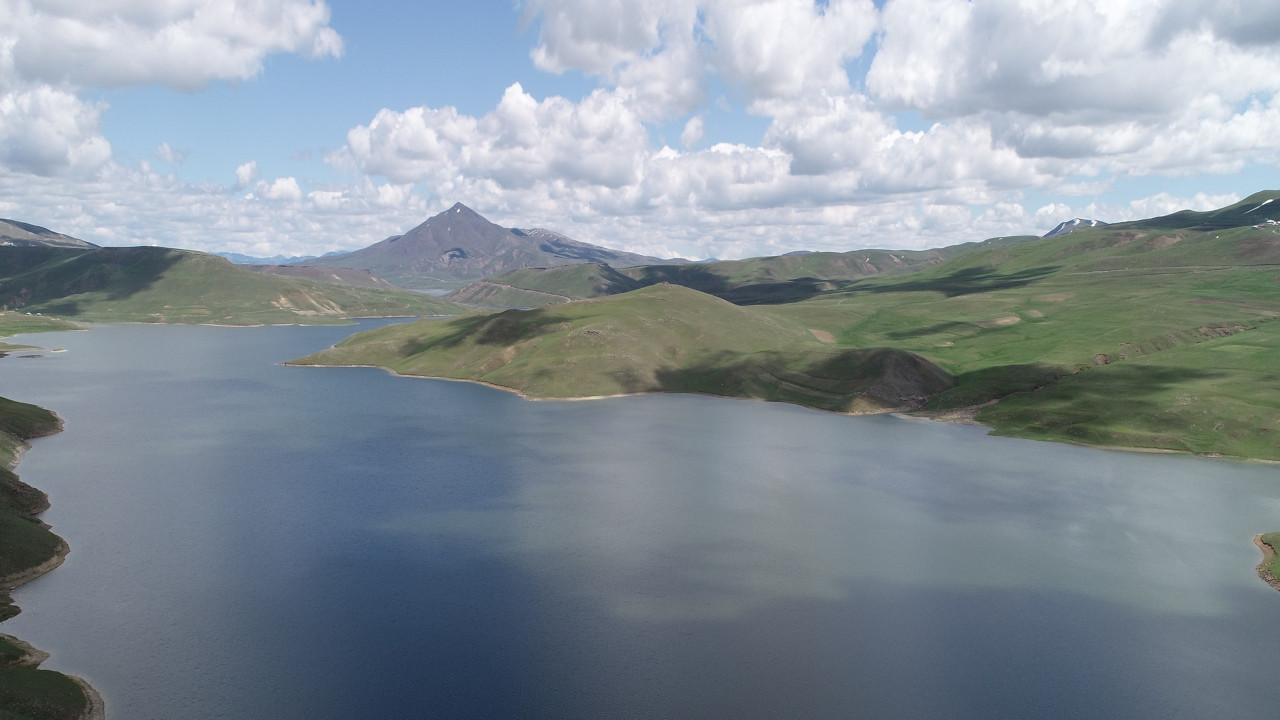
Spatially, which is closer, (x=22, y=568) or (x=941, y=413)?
(x=22, y=568)

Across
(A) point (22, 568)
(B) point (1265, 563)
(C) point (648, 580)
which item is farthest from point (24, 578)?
(B) point (1265, 563)

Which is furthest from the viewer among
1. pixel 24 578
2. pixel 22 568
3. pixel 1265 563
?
→ pixel 1265 563

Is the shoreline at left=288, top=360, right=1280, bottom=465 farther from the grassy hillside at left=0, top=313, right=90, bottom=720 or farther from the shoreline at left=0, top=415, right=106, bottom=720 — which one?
the shoreline at left=0, top=415, right=106, bottom=720

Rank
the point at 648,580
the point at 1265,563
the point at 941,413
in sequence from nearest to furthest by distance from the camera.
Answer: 1. the point at 648,580
2. the point at 1265,563
3. the point at 941,413

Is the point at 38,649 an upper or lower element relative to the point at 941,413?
lower

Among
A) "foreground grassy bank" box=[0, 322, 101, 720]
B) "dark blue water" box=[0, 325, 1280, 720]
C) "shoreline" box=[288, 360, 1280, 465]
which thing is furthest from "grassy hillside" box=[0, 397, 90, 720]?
"shoreline" box=[288, 360, 1280, 465]

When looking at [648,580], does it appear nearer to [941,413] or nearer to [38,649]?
[38,649]
